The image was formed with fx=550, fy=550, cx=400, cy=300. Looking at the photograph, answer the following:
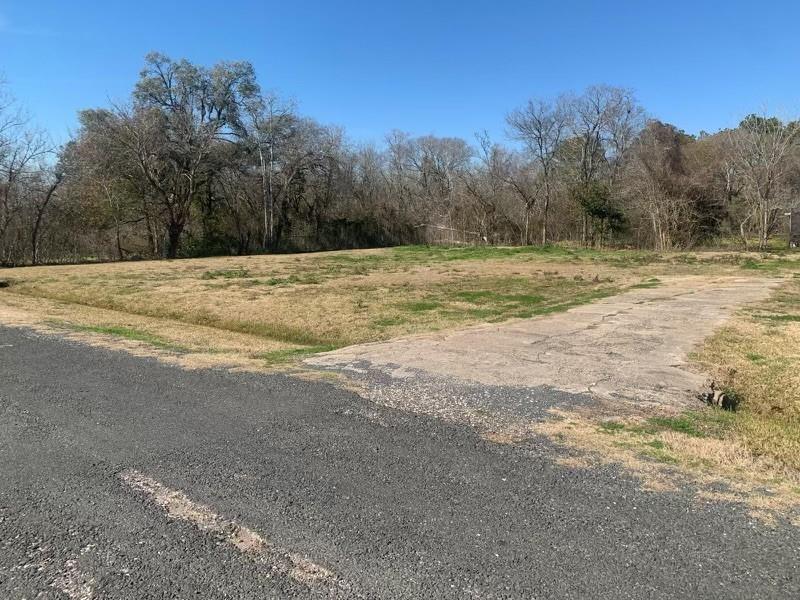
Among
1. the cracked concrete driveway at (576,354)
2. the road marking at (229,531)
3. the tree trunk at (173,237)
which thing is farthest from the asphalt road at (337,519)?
the tree trunk at (173,237)

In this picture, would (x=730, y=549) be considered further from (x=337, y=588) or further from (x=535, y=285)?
(x=535, y=285)

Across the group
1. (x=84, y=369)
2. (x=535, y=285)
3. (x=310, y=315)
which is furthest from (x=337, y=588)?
(x=535, y=285)

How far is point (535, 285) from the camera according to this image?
1461cm

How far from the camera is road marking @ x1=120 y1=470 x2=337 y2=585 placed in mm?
2287

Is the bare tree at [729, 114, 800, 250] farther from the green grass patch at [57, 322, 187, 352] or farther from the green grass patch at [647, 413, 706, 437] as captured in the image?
the green grass patch at [57, 322, 187, 352]

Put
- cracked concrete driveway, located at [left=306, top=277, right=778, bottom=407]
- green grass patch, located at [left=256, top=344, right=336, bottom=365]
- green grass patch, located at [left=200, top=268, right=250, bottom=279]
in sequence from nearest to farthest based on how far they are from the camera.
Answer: cracked concrete driveway, located at [left=306, top=277, right=778, bottom=407], green grass patch, located at [left=256, top=344, right=336, bottom=365], green grass patch, located at [left=200, top=268, right=250, bottom=279]

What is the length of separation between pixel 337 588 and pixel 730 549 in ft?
5.65

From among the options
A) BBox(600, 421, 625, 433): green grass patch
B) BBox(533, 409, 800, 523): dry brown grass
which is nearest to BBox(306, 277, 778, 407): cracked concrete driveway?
BBox(600, 421, 625, 433): green grass patch

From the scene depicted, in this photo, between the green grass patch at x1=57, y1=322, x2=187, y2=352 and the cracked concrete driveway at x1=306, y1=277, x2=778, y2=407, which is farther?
the green grass patch at x1=57, y1=322, x2=187, y2=352

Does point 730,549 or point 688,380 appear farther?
point 688,380

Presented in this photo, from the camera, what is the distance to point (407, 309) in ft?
35.3

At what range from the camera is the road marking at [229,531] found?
229 cm

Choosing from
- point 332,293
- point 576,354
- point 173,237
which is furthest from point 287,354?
point 173,237

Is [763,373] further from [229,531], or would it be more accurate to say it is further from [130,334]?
[130,334]
